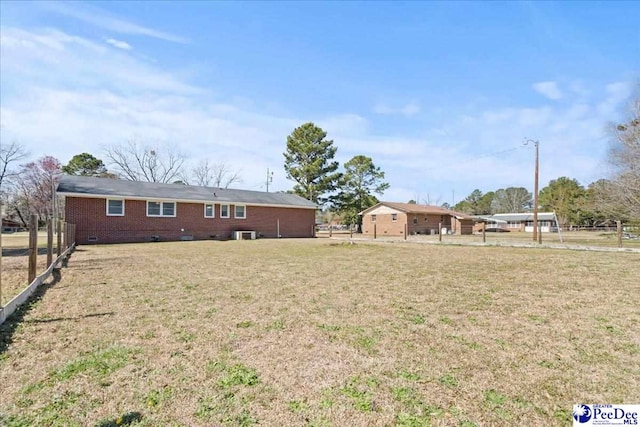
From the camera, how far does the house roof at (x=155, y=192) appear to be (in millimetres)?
18578

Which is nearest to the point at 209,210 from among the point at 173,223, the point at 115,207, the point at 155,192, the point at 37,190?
the point at 173,223

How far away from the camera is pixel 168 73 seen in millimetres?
13609

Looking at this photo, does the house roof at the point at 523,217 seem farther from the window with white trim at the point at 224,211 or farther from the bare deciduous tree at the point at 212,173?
the window with white trim at the point at 224,211

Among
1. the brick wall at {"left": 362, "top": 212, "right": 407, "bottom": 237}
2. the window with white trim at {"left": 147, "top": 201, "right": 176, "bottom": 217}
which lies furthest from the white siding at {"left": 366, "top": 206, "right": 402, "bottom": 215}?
the window with white trim at {"left": 147, "top": 201, "right": 176, "bottom": 217}

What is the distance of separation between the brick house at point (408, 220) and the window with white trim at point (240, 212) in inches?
633

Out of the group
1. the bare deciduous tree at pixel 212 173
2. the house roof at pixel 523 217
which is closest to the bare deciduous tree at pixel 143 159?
the bare deciduous tree at pixel 212 173

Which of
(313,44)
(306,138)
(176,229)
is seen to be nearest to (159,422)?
(313,44)

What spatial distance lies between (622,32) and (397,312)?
15379mm

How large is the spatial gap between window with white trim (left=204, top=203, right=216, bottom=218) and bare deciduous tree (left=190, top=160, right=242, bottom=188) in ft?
70.5

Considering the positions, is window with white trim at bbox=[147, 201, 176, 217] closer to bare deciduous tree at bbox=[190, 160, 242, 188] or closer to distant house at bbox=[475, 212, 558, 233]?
bare deciduous tree at bbox=[190, 160, 242, 188]

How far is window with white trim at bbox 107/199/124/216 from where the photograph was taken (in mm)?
18984

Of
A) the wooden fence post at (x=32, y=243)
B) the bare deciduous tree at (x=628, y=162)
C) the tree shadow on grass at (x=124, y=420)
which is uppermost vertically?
the bare deciduous tree at (x=628, y=162)

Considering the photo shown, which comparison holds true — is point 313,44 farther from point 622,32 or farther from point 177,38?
point 622,32

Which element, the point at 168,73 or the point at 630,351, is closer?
the point at 630,351
